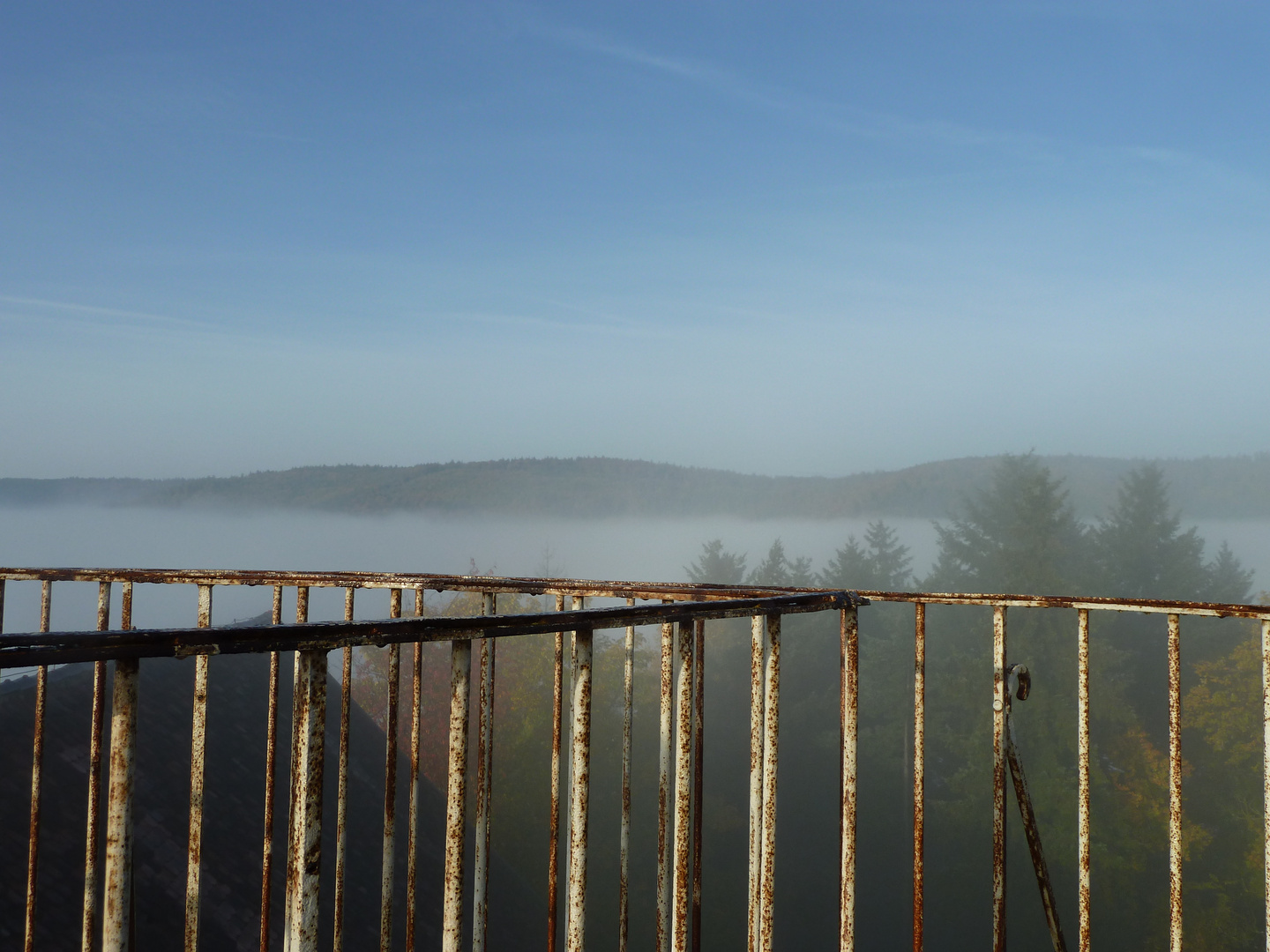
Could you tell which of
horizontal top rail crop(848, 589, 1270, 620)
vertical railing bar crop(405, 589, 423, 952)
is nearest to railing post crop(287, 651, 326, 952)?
vertical railing bar crop(405, 589, 423, 952)

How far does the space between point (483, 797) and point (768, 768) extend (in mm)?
751

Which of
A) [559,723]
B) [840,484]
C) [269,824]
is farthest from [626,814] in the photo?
[840,484]

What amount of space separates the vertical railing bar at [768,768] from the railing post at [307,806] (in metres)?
1.31

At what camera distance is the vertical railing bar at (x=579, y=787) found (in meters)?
1.84

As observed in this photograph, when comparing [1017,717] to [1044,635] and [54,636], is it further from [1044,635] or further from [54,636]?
[54,636]

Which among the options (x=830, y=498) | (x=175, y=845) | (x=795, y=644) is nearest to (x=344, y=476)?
(x=830, y=498)

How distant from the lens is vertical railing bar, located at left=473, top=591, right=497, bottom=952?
2.26 metres

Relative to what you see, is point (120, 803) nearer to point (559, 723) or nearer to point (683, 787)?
point (683, 787)

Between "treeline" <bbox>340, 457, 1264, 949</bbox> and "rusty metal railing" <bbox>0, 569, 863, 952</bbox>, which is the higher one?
"rusty metal railing" <bbox>0, 569, 863, 952</bbox>

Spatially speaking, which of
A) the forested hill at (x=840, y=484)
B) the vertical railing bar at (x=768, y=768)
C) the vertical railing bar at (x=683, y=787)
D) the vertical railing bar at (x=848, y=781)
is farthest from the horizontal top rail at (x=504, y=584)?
the forested hill at (x=840, y=484)

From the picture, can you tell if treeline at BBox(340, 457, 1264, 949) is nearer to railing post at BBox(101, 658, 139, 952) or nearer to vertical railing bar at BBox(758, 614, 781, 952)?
vertical railing bar at BBox(758, 614, 781, 952)

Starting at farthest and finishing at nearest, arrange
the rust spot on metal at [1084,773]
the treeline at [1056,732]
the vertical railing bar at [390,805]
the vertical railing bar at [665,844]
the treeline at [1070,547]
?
the treeline at [1070,547]
the treeline at [1056,732]
the rust spot on metal at [1084,773]
the vertical railing bar at [665,844]
the vertical railing bar at [390,805]

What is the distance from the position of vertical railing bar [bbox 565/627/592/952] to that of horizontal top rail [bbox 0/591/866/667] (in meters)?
0.06

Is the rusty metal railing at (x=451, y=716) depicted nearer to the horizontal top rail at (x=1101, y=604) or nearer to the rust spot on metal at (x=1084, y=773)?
the horizontal top rail at (x=1101, y=604)
